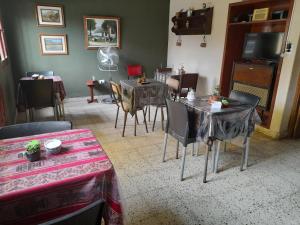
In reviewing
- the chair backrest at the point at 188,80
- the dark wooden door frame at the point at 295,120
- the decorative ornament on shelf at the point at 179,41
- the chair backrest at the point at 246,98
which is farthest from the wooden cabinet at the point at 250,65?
the decorative ornament on shelf at the point at 179,41

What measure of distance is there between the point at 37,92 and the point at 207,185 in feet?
8.82

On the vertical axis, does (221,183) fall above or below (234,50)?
below

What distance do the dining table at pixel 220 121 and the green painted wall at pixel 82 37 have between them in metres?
3.47

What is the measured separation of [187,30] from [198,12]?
46 cm

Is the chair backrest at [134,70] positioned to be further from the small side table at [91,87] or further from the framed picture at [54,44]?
the framed picture at [54,44]

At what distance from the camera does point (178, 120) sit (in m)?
2.22

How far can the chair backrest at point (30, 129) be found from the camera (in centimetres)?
161

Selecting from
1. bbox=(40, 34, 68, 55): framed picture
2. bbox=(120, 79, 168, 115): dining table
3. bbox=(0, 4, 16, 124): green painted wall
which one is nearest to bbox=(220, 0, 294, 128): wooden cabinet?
bbox=(120, 79, 168, 115): dining table

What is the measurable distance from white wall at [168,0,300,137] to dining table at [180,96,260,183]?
3.68 feet

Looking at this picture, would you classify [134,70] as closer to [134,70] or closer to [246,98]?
[134,70]

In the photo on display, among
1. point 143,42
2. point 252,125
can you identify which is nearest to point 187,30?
point 143,42

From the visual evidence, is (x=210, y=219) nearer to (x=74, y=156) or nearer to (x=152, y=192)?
(x=152, y=192)

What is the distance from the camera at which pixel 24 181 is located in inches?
41.7

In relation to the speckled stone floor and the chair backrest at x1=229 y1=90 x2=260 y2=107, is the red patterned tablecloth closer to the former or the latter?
the speckled stone floor
